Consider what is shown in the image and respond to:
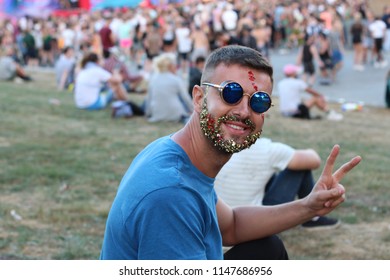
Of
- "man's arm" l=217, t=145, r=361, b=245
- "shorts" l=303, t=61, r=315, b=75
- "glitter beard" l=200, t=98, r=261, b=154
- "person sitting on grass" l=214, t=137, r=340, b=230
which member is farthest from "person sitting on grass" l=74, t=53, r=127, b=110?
"glitter beard" l=200, t=98, r=261, b=154

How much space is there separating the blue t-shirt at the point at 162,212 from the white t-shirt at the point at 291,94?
32.7ft

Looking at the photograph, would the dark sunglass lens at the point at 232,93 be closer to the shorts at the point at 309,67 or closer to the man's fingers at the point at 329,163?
the man's fingers at the point at 329,163

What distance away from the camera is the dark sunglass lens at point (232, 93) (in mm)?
2709

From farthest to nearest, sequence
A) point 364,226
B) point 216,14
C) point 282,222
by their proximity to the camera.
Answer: point 216,14
point 364,226
point 282,222

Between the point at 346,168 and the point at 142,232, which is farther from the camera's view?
the point at 346,168

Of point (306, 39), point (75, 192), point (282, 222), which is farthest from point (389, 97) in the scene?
point (282, 222)

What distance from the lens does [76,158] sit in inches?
337

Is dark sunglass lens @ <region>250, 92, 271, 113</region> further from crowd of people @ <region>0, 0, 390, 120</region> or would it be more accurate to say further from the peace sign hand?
crowd of people @ <region>0, 0, 390, 120</region>

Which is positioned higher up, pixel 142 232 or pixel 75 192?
pixel 142 232

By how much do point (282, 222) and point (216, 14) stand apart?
21794 mm

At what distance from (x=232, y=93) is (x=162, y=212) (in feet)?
1.81

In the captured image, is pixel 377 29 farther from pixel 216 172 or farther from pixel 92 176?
pixel 216 172

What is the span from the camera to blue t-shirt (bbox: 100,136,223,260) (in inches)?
99.0
